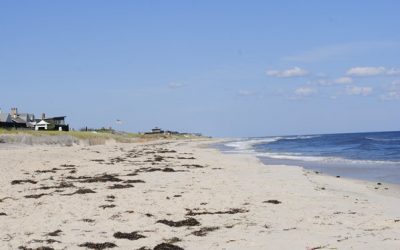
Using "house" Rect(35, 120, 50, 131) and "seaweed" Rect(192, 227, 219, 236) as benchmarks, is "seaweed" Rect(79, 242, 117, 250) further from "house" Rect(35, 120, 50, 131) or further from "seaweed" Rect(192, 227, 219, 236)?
"house" Rect(35, 120, 50, 131)

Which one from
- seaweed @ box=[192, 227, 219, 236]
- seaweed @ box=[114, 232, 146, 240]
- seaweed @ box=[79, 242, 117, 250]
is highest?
seaweed @ box=[192, 227, 219, 236]

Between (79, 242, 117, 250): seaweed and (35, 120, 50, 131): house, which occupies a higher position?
(35, 120, 50, 131): house

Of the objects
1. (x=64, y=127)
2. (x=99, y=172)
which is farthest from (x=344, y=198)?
(x=64, y=127)

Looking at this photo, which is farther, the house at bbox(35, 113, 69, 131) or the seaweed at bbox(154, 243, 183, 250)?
the house at bbox(35, 113, 69, 131)

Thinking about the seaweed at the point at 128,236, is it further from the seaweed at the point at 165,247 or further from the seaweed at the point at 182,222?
the seaweed at the point at 182,222

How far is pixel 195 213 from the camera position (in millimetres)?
12820

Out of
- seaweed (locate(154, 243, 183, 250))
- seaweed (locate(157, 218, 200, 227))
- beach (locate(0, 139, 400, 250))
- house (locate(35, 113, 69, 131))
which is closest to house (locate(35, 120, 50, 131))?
house (locate(35, 113, 69, 131))

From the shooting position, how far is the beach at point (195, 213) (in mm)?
9664

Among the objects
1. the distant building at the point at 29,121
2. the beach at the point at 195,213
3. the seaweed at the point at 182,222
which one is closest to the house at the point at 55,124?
the distant building at the point at 29,121

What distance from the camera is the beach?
9.66 metres

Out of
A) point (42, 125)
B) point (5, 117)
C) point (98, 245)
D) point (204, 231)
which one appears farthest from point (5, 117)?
point (98, 245)

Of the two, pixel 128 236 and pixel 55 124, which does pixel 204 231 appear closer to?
pixel 128 236

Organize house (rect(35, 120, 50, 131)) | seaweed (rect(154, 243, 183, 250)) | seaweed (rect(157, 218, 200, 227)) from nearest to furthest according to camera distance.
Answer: seaweed (rect(154, 243, 183, 250)) → seaweed (rect(157, 218, 200, 227)) → house (rect(35, 120, 50, 131))

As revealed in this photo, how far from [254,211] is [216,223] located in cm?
180
